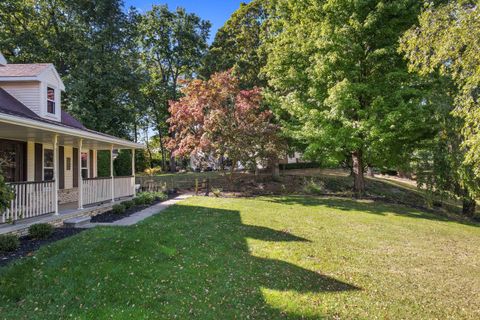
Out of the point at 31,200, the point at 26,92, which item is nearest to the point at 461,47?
the point at 31,200

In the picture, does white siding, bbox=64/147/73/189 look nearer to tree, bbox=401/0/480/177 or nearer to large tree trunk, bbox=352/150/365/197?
tree, bbox=401/0/480/177

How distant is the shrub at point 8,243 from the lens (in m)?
6.54

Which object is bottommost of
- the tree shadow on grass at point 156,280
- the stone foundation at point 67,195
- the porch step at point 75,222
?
the tree shadow on grass at point 156,280

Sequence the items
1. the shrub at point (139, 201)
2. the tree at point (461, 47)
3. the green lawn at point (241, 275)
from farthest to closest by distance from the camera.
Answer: the shrub at point (139, 201) → the tree at point (461, 47) → the green lawn at point (241, 275)

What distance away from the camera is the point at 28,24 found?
2569 cm

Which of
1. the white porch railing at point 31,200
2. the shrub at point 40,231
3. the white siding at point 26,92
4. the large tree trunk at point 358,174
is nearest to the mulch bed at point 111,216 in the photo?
the white porch railing at point 31,200

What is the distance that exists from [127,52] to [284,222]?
82.9ft

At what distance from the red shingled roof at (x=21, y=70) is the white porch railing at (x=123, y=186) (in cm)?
519

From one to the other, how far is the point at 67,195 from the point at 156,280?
35.6ft

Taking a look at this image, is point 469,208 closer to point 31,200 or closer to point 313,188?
point 313,188

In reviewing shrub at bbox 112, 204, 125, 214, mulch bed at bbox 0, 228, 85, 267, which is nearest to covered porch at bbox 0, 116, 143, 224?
mulch bed at bbox 0, 228, 85, 267

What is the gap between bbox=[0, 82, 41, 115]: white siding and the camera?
11711 mm

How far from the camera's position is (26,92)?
11.7 meters

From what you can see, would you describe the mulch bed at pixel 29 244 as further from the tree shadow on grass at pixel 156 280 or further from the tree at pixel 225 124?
the tree at pixel 225 124
